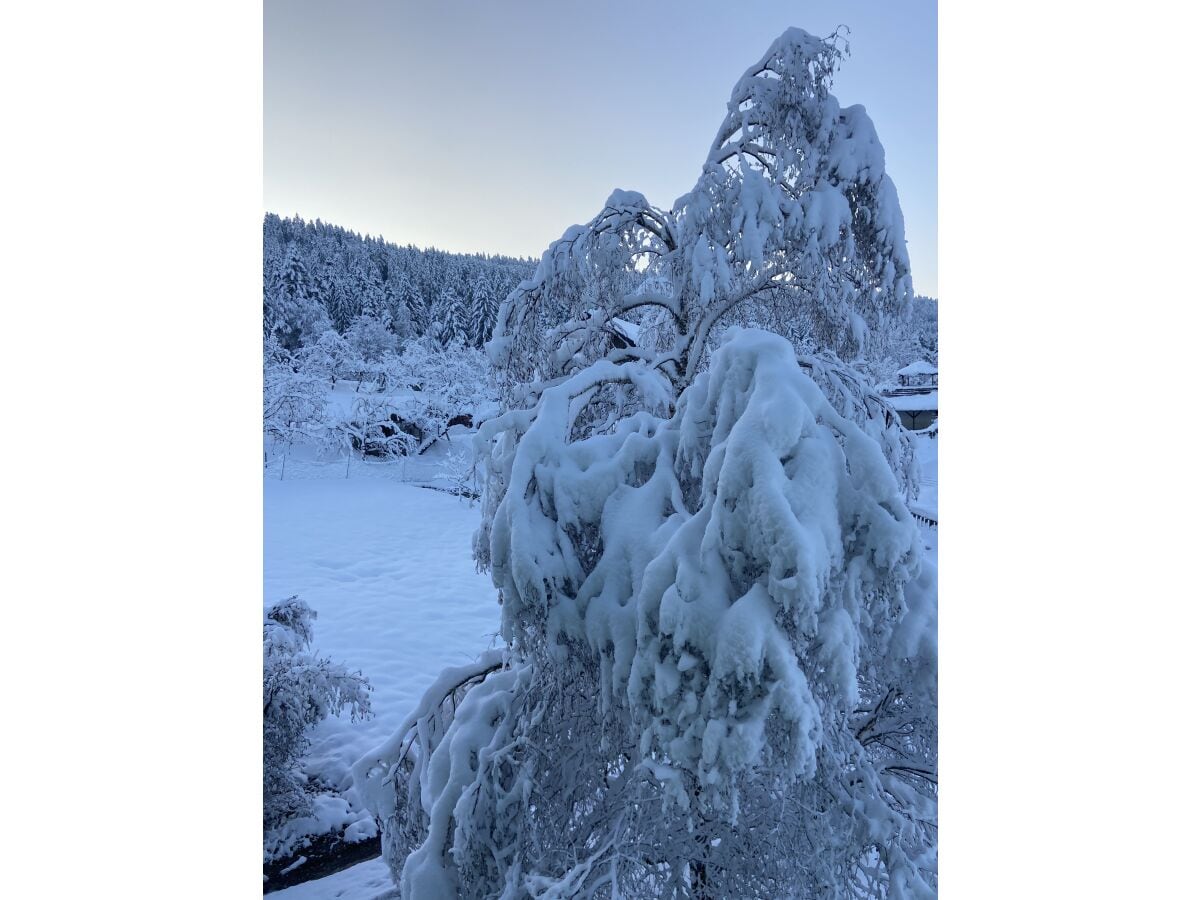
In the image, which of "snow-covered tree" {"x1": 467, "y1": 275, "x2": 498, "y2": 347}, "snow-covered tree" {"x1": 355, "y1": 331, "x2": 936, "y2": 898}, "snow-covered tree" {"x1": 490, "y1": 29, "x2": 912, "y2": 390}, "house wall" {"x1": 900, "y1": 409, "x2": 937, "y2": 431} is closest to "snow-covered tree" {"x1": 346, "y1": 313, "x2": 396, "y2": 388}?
"snow-covered tree" {"x1": 467, "y1": 275, "x2": 498, "y2": 347}

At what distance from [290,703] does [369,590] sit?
1.10 meters

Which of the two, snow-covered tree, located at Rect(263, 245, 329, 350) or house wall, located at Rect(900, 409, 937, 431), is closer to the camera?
house wall, located at Rect(900, 409, 937, 431)

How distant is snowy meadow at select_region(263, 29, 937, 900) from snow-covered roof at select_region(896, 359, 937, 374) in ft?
0.08

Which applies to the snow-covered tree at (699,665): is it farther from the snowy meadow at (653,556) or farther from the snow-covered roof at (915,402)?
the snow-covered roof at (915,402)

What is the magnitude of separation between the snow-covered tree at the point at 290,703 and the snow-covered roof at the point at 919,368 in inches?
109

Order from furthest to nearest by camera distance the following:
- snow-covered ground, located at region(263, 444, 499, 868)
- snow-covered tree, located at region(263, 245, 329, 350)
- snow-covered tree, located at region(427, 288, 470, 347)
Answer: snow-covered ground, located at region(263, 444, 499, 868) → snow-covered tree, located at region(427, 288, 470, 347) → snow-covered tree, located at region(263, 245, 329, 350)

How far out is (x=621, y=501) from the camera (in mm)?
1510

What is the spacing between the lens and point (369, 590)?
4035 millimetres

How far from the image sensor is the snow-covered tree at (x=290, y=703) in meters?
2.98

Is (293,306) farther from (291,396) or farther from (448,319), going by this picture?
(448,319)

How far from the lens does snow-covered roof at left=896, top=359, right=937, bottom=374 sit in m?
2.23

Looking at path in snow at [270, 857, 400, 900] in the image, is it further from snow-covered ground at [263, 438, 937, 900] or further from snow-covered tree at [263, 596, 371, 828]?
snow-covered tree at [263, 596, 371, 828]
